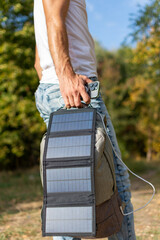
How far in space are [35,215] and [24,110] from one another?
3.73 m

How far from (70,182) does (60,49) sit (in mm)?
683

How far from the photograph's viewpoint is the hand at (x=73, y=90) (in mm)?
1519

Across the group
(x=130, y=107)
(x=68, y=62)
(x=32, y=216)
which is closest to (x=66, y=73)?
(x=68, y=62)

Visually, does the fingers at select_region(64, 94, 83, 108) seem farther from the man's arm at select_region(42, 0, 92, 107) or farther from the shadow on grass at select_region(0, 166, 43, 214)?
the shadow on grass at select_region(0, 166, 43, 214)

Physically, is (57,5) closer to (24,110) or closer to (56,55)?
(56,55)

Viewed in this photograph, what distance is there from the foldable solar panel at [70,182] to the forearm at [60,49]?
260mm

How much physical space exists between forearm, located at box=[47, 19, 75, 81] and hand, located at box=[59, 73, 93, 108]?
2cm

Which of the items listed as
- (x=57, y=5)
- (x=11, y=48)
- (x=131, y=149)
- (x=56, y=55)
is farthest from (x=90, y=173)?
(x=131, y=149)

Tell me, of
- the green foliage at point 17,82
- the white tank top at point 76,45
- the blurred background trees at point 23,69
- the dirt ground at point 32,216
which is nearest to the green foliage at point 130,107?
the blurred background trees at point 23,69

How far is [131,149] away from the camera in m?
18.8

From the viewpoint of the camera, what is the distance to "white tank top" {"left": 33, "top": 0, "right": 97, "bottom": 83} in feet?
5.65

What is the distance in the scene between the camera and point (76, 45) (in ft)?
5.70

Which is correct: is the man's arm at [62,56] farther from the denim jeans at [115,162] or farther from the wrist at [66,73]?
the denim jeans at [115,162]

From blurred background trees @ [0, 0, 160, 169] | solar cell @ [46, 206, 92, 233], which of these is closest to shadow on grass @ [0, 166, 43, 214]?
blurred background trees @ [0, 0, 160, 169]
